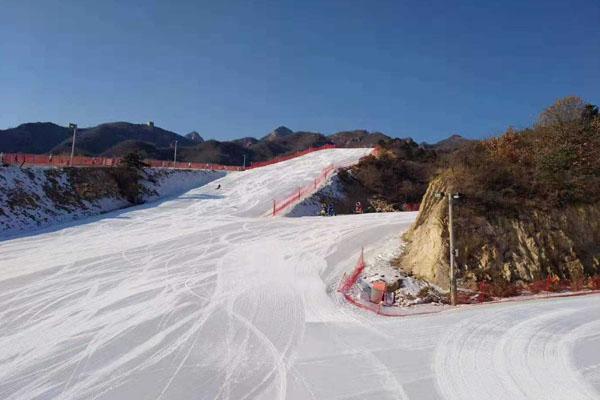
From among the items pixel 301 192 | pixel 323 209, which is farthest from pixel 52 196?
pixel 323 209

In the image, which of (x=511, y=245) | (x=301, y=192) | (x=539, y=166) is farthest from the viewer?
(x=301, y=192)

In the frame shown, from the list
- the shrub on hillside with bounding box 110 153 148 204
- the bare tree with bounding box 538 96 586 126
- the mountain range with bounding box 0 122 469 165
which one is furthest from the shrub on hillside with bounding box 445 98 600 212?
the mountain range with bounding box 0 122 469 165

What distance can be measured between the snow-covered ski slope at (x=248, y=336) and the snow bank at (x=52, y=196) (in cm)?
635

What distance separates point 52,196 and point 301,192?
56.9 ft

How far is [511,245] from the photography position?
47.0 ft

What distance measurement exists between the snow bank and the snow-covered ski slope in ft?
20.8

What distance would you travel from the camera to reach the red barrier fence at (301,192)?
3030 cm

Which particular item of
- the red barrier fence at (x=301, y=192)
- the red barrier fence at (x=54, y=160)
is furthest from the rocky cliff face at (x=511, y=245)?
the red barrier fence at (x=54, y=160)

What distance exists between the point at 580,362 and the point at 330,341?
4.90 metres

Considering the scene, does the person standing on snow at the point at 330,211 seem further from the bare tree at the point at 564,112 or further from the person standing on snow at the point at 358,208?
the bare tree at the point at 564,112

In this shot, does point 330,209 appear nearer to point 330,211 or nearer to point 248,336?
point 330,211

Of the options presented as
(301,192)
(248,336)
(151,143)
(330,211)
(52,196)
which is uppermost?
(151,143)

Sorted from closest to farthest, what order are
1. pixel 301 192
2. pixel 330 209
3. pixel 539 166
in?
1. pixel 539 166
2. pixel 330 209
3. pixel 301 192

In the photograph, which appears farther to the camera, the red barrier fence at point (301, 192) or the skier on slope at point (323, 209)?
the red barrier fence at point (301, 192)
